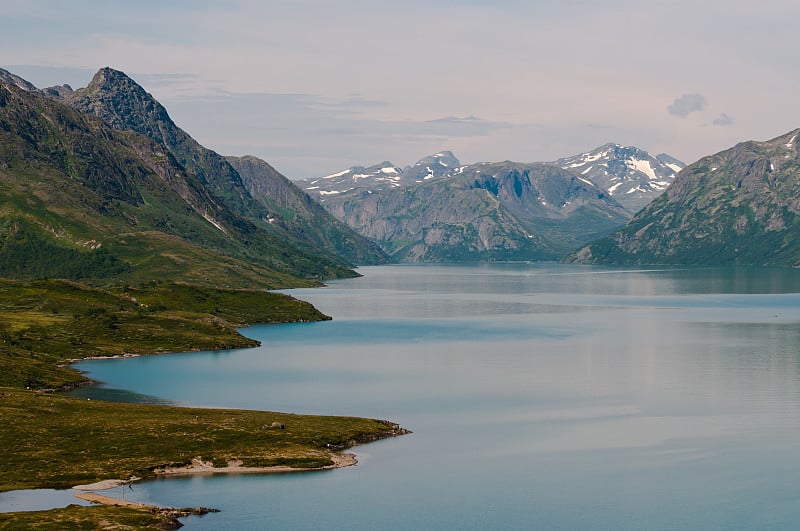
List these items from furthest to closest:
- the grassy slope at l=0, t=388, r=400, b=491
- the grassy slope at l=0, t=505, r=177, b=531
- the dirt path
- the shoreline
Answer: the shoreline < the grassy slope at l=0, t=388, r=400, b=491 < the dirt path < the grassy slope at l=0, t=505, r=177, b=531

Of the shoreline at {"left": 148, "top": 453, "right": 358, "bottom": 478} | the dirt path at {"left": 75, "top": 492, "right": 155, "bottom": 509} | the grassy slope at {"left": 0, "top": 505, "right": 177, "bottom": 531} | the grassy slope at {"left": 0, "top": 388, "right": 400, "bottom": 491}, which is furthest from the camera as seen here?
the shoreline at {"left": 148, "top": 453, "right": 358, "bottom": 478}

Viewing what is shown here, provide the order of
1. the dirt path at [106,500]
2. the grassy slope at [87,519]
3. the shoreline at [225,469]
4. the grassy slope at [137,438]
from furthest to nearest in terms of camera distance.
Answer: the shoreline at [225,469], the grassy slope at [137,438], the dirt path at [106,500], the grassy slope at [87,519]

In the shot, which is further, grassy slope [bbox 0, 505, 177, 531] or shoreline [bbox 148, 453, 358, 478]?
shoreline [bbox 148, 453, 358, 478]

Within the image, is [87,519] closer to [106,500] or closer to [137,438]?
[106,500]

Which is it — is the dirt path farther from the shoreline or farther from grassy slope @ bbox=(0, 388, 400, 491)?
the shoreline

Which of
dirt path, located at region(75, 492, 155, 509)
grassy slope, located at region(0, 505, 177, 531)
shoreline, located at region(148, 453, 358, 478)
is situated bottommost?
shoreline, located at region(148, 453, 358, 478)

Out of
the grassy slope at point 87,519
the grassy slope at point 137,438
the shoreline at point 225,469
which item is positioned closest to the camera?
the grassy slope at point 87,519

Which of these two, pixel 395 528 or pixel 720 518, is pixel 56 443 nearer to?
pixel 395 528

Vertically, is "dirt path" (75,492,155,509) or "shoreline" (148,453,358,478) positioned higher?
"dirt path" (75,492,155,509)

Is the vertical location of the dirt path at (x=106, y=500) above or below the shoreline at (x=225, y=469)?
above

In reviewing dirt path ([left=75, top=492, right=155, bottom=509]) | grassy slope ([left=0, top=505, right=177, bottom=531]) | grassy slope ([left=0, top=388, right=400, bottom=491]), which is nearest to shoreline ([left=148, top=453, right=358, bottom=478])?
grassy slope ([left=0, top=388, right=400, bottom=491])

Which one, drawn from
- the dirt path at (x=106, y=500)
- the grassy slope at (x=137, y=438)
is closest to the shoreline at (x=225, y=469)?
the grassy slope at (x=137, y=438)

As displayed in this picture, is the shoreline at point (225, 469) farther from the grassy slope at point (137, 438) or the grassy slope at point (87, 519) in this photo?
the grassy slope at point (87, 519)

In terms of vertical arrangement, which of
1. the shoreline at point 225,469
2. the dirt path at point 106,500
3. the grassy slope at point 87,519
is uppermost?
the grassy slope at point 87,519
